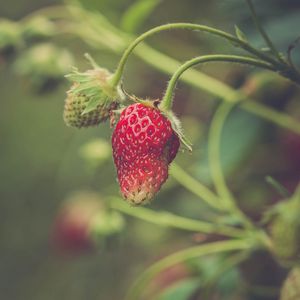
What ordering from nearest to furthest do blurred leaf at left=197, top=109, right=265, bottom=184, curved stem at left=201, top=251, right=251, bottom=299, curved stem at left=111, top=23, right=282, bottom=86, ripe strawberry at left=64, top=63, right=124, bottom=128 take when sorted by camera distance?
curved stem at left=111, top=23, right=282, bottom=86, ripe strawberry at left=64, top=63, right=124, bottom=128, curved stem at left=201, top=251, right=251, bottom=299, blurred leaf at left=197, top=109, right=265, bottom=184

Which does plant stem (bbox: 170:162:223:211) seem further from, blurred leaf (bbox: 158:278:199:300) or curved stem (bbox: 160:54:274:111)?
curved stem (bbox: 160:54:274:111)

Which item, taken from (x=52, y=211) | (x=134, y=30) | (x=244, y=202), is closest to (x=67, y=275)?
(x=52, y=211)

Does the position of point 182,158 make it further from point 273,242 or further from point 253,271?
point 273,242

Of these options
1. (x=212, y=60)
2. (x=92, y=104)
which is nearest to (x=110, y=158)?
(x=92, y=104)

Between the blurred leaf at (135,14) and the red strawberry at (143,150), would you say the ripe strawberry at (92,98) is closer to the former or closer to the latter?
the red strawberry at (143,150)

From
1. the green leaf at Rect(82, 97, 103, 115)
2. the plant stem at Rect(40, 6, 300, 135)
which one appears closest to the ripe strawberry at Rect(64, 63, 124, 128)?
the green leaf at Rect(82, 97, 103, 115)

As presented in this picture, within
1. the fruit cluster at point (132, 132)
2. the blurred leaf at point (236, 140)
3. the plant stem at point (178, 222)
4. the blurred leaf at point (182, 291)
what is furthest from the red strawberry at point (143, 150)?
the blurred leaf at point (236, 140)
